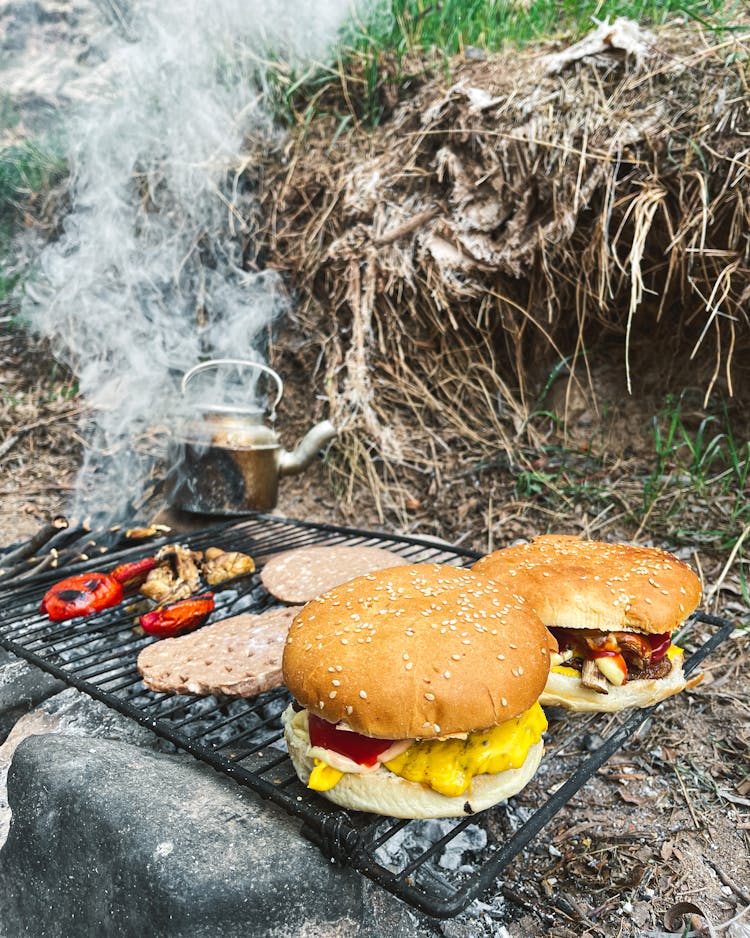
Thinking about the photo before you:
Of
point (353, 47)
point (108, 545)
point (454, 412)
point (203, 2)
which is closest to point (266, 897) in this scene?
point (108, 545)

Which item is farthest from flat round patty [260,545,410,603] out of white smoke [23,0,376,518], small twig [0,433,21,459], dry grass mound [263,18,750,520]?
small twig [0,433,21,459]

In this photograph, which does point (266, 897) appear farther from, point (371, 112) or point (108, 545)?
point (371, 112)

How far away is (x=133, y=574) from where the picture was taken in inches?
127

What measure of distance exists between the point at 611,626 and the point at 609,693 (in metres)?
0.24

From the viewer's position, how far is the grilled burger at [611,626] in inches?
85.2

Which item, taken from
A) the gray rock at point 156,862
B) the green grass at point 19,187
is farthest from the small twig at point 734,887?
the green grass at point 19,187

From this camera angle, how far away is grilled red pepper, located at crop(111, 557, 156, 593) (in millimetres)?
3223

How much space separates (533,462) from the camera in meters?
4.35

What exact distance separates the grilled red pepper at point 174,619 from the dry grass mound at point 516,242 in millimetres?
2031

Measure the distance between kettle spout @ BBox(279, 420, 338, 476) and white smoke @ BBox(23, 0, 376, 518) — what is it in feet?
4.36

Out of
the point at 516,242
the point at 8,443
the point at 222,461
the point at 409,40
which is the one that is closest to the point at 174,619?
the point at 222,461

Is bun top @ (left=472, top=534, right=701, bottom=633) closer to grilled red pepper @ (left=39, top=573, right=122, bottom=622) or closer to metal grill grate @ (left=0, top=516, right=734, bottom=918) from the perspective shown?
metal grill grate @ (left=0, top=516, right=734, bottom=918)

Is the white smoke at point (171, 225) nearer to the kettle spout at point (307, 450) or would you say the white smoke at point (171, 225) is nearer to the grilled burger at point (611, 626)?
the kettle spout at point (307, 450)

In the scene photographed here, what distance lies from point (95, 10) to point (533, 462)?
8.62 meters
